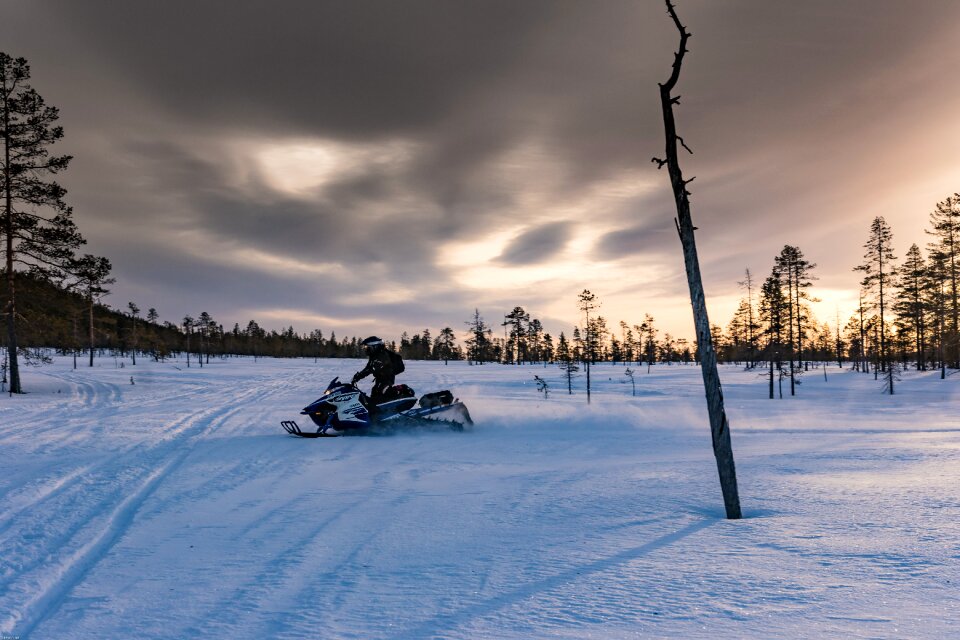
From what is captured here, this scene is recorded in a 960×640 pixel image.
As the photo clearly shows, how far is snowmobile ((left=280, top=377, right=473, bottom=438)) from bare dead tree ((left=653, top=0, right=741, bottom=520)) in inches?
299

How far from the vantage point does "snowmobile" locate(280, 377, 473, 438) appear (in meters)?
11.6

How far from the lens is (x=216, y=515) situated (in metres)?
5.48

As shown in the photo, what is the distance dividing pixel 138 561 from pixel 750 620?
183 inches

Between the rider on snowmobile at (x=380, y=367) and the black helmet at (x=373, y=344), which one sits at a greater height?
the black helmet at (x=373, y=344)

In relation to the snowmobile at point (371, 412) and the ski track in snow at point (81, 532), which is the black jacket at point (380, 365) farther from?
A: the ski track in snow at point (81, 532)

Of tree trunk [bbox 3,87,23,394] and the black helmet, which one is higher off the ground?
tree trunk [bbox 3,87,23,394]

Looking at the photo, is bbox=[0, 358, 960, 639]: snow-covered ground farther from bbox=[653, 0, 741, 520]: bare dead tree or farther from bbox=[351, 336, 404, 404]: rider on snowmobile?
bbox=[351, 336, 404, 404]: rider on snowmobile

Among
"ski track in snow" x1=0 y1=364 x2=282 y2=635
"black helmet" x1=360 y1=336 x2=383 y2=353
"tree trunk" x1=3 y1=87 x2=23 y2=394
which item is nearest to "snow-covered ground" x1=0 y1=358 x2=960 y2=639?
"ski track in snow" x1=0 y1=364 x2=282 y2=635

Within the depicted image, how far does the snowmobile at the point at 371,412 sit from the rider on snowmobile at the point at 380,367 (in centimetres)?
20

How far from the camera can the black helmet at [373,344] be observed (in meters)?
11.8

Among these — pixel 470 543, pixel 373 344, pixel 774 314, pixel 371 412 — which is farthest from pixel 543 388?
pixel 470 543

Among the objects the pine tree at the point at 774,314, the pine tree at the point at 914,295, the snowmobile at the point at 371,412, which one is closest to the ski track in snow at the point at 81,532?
the snowmobile at the point at 371,412

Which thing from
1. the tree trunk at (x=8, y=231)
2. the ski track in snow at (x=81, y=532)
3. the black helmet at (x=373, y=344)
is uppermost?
the tree trunk at (x=8, y=231)

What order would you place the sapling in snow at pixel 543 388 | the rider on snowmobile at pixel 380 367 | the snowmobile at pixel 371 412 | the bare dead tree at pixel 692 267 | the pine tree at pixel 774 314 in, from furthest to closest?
the pine tree at pixel 774 314, the sapling in snow at pixel 543 388, the rider on snowmobile at pixel 380 367, the snowmobile at pixel 371 412, the bare dead tree at pixel 692 267
